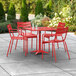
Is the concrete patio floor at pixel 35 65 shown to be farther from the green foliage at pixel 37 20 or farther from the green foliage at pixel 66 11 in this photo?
the green foliage at pixel 37 20

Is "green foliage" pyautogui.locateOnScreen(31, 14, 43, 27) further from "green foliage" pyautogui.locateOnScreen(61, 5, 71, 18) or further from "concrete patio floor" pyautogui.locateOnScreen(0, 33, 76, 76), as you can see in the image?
"concrete patio floor" pyautogui.locateOnScreen(0, 33, 76, 76)

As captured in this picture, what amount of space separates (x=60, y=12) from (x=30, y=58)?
1266 centimetres

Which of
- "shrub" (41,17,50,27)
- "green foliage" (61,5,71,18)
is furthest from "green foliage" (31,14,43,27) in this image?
"green foliage" (61,5,71,18)

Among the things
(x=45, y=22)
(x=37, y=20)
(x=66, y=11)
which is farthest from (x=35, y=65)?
(x=37, y=20)

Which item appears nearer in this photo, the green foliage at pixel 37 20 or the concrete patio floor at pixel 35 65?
the concrete patio floor at pixel 35 65

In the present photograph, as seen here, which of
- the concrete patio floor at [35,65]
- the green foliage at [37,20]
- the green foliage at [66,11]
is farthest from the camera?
the green foliage at [37,20]

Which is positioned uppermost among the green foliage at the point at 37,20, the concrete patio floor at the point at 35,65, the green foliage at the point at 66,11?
the concrete patio floor at the point at 35,65

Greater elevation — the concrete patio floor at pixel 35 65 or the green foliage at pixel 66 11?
the concrete patio floor at pixel 35 65

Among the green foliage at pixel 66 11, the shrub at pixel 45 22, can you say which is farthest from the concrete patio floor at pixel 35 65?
the green foliage at pixel 66 11

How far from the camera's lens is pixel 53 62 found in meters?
7.05

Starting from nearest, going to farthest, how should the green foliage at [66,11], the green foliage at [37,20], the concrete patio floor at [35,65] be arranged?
1. the concrete patio floor at [35,65]
2. the green foliage at [66,11]
3. the green foliage at [37,20]

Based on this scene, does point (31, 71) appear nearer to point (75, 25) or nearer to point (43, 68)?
point (43, 68)

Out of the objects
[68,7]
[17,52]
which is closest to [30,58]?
[17,52]

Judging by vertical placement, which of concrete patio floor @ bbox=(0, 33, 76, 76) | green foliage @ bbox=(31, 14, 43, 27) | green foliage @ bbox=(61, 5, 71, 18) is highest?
concrete patio floor @ bbox=(0, 33, 76, 76)
